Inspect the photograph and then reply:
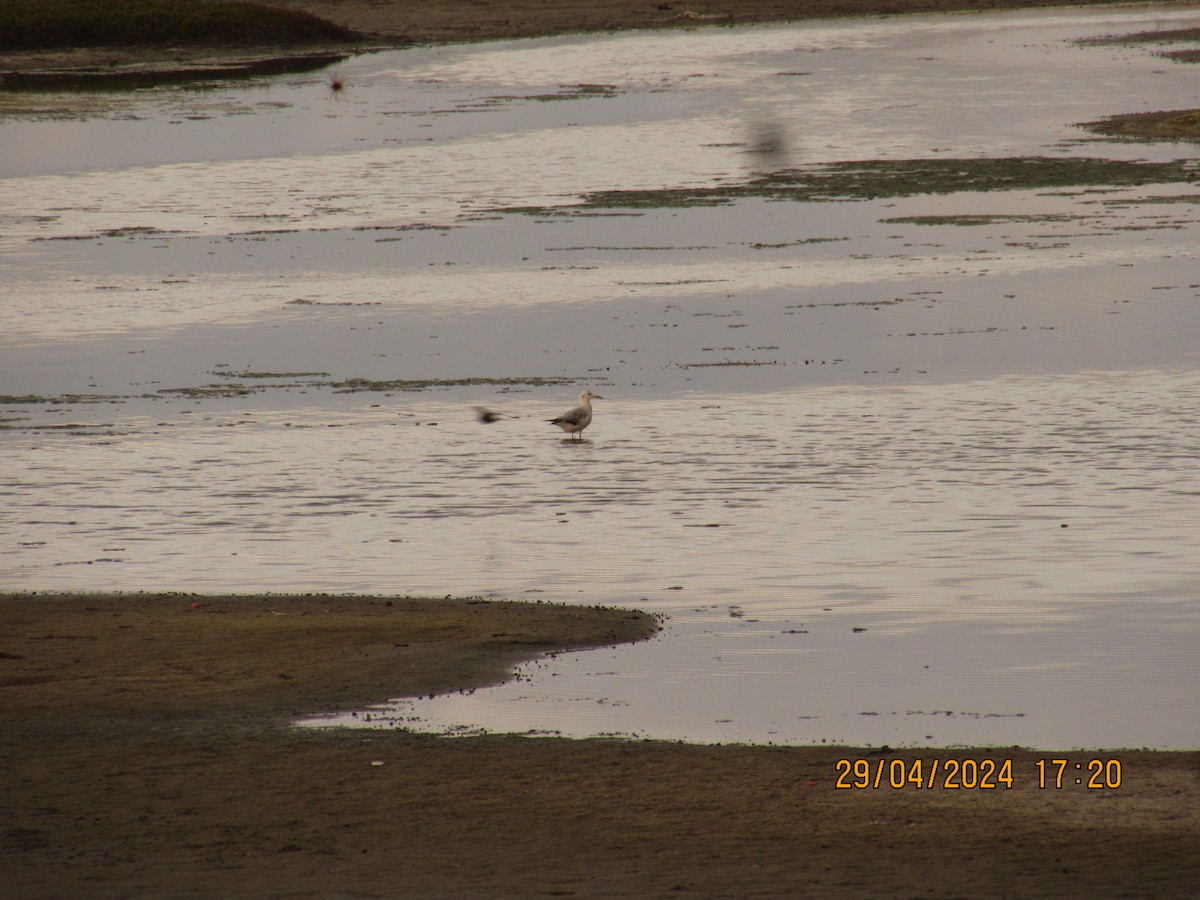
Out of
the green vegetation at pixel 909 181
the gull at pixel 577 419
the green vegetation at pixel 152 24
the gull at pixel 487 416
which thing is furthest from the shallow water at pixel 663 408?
the green vegetation at pixel 152 24

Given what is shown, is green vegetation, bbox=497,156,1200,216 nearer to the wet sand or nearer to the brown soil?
the wet sand

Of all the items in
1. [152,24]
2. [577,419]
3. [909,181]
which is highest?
[577,419]

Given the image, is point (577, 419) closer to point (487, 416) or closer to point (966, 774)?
point (487, 416)

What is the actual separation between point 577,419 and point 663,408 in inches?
66.8

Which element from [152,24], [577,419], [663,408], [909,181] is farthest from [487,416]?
[152,24]

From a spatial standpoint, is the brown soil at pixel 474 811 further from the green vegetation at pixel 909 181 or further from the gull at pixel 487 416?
the green vegetation at pixel 909 181

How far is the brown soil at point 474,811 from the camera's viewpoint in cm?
771

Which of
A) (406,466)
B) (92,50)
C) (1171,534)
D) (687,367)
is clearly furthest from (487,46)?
(1171,534)

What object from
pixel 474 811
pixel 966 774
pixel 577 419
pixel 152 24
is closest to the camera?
pixel 474 811

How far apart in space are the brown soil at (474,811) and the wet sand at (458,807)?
13 millimetres

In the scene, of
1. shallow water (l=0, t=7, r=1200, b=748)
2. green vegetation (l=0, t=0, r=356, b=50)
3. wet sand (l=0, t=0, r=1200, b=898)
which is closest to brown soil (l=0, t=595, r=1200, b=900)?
wet sand (l=0, t=0, r=1200, b=898)

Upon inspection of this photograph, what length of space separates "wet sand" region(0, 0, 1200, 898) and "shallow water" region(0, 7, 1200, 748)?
0.57 m

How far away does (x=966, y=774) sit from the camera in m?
8.77

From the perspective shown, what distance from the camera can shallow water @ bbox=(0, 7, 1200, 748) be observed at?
11.0 metres
